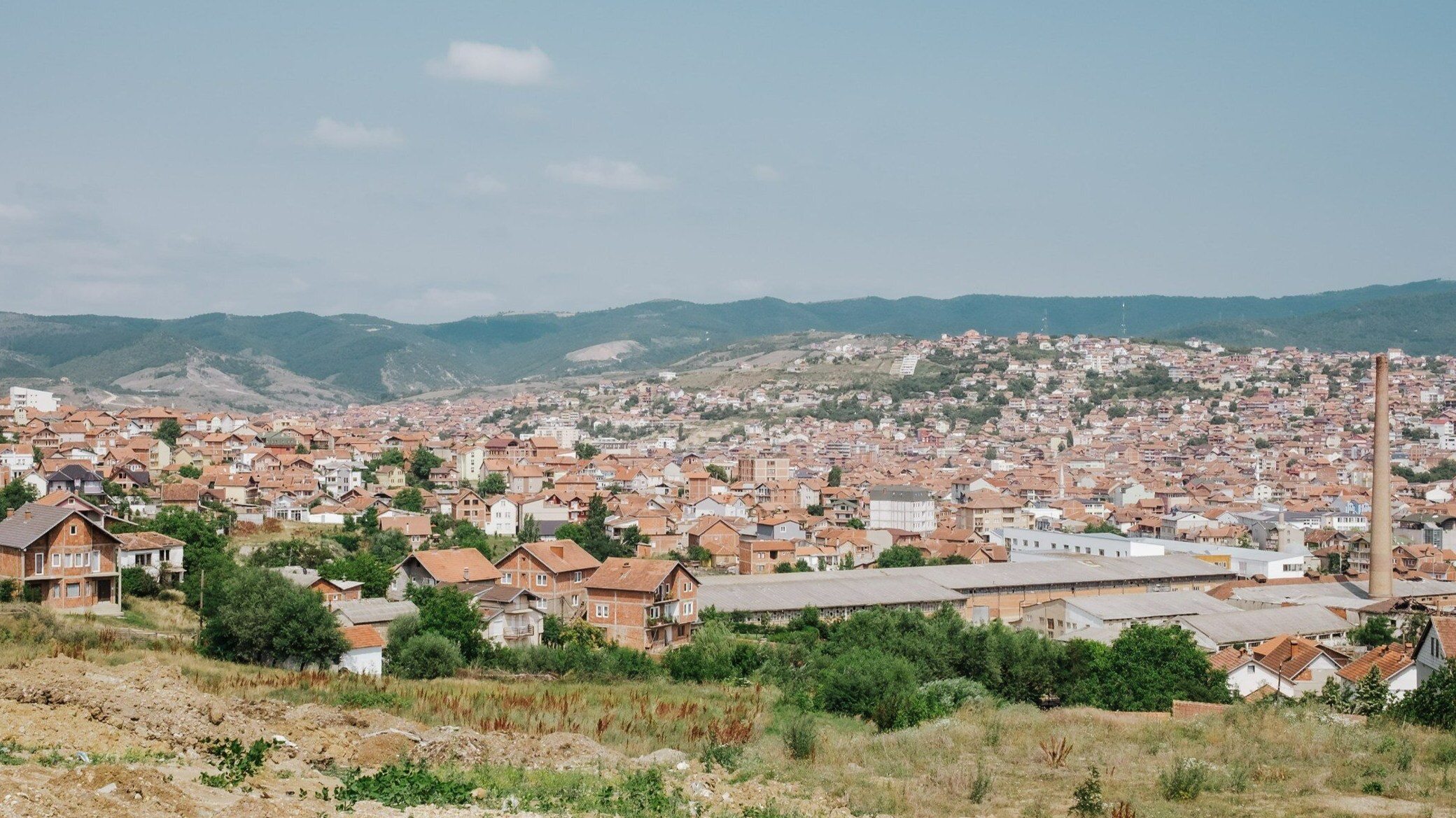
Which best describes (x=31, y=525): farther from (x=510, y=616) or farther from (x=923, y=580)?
(x=923, y=580)

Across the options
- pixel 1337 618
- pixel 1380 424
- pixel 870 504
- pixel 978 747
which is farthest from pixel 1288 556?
pixel 978 747

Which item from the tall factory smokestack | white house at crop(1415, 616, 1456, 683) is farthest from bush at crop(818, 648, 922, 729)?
the tall factory smokestack

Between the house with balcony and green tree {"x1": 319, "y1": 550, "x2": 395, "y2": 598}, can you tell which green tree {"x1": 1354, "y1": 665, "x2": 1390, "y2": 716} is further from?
green tree {"x1": 319, "y1": 550, "x2": 395, "y2": 598}

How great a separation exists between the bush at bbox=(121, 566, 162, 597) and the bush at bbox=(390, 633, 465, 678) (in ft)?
27.7

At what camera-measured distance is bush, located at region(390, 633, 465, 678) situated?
17.7 metres

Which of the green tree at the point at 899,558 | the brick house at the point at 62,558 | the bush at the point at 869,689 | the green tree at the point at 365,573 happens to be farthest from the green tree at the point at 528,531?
the bush at the point at 869,689

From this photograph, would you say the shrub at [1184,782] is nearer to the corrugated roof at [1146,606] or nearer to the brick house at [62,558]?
the brick house at [62,558]

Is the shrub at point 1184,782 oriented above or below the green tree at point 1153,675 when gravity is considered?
above

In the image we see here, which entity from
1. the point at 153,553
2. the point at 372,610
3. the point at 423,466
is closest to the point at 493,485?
the point at 423,466

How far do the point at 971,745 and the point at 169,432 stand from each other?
4810 centimetres

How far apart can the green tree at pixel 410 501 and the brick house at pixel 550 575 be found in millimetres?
13290

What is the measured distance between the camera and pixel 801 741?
10.7 m

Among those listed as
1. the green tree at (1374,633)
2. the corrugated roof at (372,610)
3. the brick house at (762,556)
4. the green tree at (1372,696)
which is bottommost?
the brick house at (762,556)

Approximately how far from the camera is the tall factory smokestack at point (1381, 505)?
3288 centimetres
